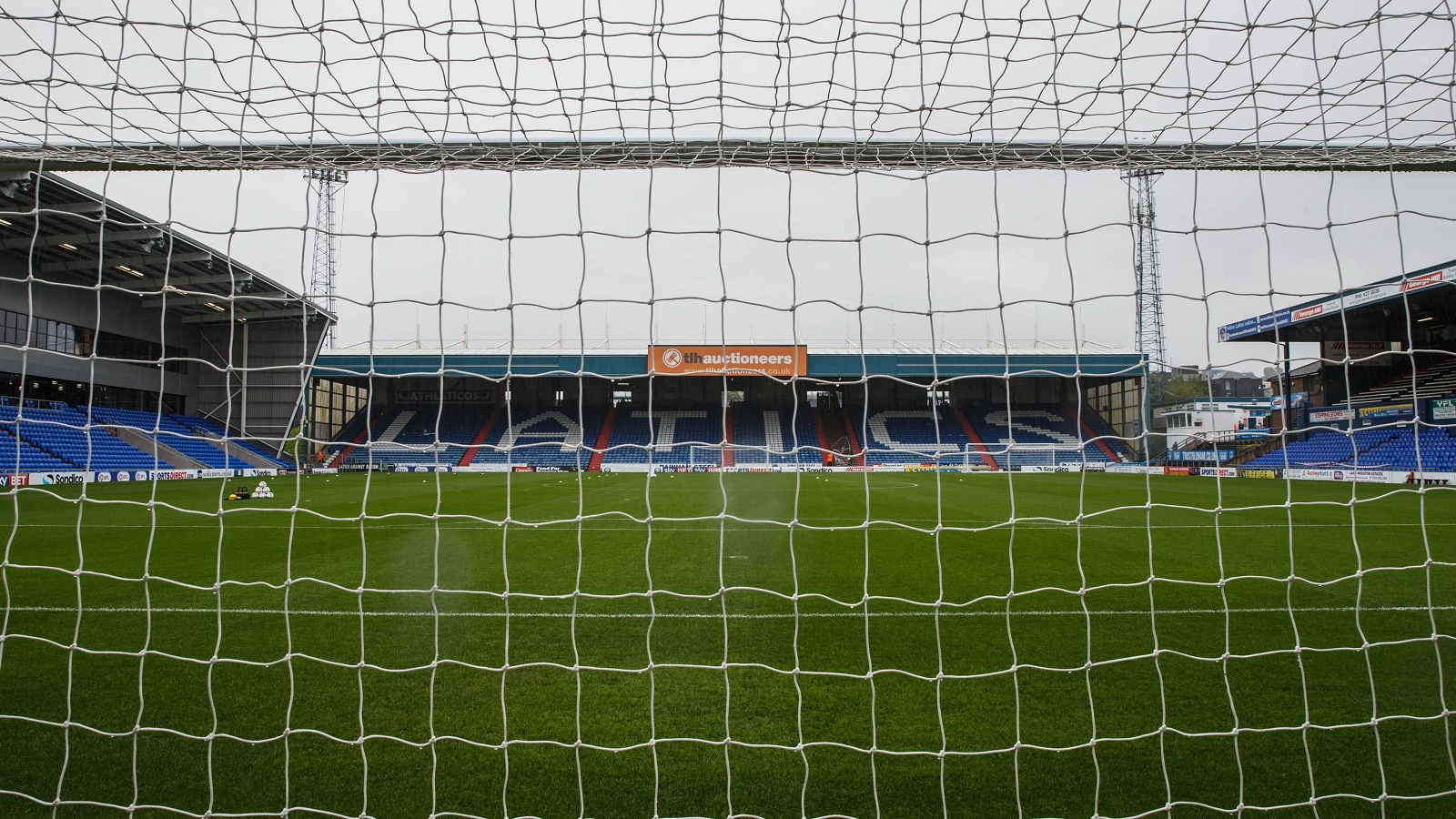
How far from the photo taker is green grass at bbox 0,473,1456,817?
2328 mm

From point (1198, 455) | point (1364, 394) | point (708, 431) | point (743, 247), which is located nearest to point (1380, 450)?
point (1364, 394)

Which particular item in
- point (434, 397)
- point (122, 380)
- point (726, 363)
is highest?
point (434, 397)

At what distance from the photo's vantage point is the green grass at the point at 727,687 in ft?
7.64

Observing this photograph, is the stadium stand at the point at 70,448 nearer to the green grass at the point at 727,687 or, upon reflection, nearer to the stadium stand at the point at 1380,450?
the green grass at the point at 727,687

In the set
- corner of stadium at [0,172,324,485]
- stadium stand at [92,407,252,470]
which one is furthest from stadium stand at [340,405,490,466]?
stadium stand at [92,407,252,470]

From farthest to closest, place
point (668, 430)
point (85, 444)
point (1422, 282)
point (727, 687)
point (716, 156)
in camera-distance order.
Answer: point (668, 430), point (85, 444), point (1422, 282), point (716, 156), point (727, 687)

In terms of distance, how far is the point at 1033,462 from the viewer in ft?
96.7

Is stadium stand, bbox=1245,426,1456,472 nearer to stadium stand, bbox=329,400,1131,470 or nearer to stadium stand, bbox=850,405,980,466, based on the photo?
stadium stand, bbox=329,400,1131,470

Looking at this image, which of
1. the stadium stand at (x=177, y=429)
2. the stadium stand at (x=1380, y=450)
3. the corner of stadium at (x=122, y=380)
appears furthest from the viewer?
the stadium stand at (x=177, y=429)

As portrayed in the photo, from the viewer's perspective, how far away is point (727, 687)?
81.7 inches

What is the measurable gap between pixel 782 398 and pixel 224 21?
26323mm

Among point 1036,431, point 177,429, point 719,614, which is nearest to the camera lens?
point 719,614

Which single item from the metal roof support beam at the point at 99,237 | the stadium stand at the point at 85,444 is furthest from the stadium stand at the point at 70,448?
the metal roof support beam at the point at 99,237

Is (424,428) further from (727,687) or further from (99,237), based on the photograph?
(727,687)
